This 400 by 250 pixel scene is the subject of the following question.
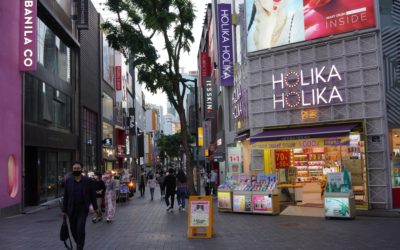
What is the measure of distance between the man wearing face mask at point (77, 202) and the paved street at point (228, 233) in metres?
1.99

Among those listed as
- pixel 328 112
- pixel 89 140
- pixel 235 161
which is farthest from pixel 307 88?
pixel 89 140

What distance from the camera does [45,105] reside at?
26.6m

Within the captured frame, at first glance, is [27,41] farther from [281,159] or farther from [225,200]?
[281,159]

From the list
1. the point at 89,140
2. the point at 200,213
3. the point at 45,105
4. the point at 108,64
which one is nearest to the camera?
the point at 200,213

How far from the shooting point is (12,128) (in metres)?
20.1

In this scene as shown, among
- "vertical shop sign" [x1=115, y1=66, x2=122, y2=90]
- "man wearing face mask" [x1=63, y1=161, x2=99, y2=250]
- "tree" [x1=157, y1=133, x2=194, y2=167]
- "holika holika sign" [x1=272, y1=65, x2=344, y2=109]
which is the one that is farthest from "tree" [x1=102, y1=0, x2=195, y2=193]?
"tree" [x1=157, y1=133, x2=194, y2=167]

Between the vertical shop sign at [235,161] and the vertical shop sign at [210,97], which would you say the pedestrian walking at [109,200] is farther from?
the vertical shop sign at [210,97]

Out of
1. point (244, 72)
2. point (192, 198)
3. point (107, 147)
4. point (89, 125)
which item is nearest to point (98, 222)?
point (192, 198)

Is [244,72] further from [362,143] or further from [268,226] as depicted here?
[268,226]

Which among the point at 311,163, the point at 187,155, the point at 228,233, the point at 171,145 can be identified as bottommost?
the point at 228,233

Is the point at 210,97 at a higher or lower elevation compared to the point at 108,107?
lower

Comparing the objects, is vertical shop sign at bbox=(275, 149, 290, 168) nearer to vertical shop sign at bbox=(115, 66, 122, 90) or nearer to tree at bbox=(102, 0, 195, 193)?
tree at bbox=(102, 0, 195, 193)

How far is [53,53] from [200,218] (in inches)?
785

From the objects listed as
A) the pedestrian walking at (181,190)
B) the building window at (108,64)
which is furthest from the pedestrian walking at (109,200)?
the building window at (108,64)
